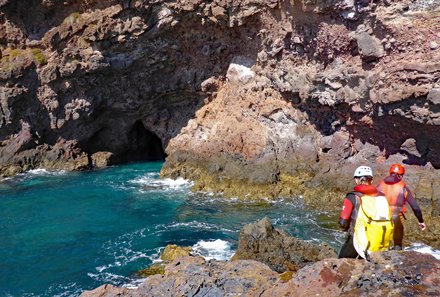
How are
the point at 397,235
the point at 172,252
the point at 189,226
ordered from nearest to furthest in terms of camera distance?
the point at 397,235 < the point at 172,252 < the point at 189,226

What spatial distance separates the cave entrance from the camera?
38875 millimetres

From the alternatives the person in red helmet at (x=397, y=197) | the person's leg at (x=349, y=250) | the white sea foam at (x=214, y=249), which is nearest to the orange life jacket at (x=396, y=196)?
the person in red helmet at (x=397, y=197)

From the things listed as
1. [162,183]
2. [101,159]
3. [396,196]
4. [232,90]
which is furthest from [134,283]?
[101,159]

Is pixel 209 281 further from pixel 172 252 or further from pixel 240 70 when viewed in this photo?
pixel 240 70

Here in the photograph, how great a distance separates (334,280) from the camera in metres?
7.42

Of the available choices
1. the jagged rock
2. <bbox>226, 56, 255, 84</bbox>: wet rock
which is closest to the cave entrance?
<bbox>226, 56, 255, 84</bbox>: wet rock

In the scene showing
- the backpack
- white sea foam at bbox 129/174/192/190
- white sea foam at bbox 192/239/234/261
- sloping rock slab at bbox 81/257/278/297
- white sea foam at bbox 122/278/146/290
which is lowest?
white sea foam at bbox 122/278/146/290

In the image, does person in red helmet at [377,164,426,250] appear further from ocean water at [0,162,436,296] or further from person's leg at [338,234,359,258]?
ocean water at [0,162,436,296]

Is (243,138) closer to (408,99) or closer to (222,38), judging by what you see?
(222,38)

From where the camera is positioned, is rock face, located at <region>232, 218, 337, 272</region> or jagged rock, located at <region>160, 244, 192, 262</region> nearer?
Result: rock face, located at <region>232, 218, 337, 272</region>

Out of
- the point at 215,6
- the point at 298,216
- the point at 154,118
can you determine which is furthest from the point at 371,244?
the point at 154,118

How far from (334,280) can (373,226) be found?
114 centimetres

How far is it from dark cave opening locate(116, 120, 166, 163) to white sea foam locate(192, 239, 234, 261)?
21.5 meters

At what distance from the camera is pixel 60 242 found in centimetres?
1995
